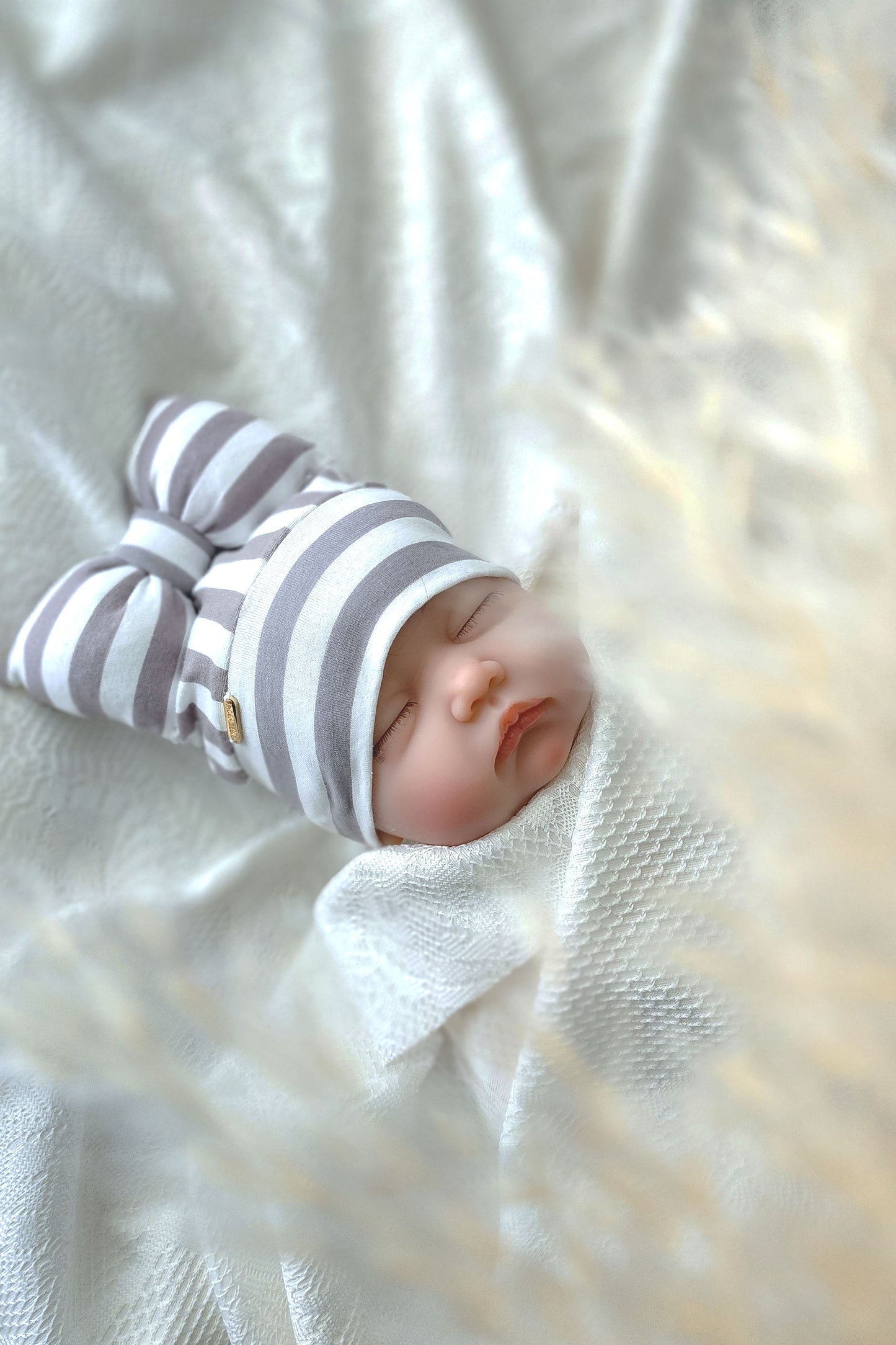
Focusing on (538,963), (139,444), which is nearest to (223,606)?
(139,444)

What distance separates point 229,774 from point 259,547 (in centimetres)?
21

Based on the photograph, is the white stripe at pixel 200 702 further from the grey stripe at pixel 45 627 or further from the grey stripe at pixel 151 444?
the grey stripe at pixel 151 444

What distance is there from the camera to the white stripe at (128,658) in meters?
0.86

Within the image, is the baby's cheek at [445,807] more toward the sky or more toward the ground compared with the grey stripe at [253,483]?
more toward the ground

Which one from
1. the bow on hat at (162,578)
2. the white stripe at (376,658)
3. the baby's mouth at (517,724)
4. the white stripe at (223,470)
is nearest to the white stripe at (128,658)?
the bow on hat at (162,578)

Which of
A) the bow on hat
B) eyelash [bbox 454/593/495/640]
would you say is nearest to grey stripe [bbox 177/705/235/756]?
the bow on hat

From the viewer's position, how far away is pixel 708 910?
1.10 ft

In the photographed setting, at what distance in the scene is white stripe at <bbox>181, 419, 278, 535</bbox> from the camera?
0.92 m

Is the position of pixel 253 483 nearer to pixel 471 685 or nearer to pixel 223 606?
pixel 223 606

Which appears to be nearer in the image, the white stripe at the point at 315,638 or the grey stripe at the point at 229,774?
the white stripe at the point at 315,638

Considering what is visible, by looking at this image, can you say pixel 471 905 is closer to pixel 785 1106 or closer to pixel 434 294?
pixel 785 1106

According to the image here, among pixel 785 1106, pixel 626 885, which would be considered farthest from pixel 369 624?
pixel 785 1106

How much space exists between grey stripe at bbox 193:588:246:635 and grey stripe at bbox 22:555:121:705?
0.10 m

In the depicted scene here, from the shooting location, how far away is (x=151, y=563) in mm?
921
